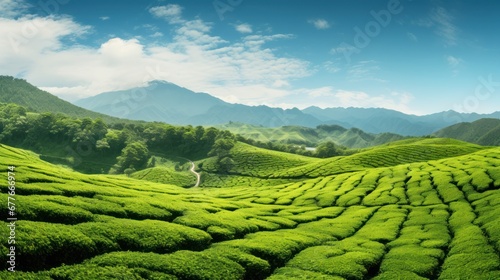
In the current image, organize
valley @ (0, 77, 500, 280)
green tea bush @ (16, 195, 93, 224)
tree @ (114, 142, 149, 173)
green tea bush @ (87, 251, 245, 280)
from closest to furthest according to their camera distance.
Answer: valley @ (0, 77, 500, 280)
green tea bush @ (87, 251, 245, 280)
green tea bush @ (16, 195, 93, 224)
tree @ (114, 142, 149, 173)

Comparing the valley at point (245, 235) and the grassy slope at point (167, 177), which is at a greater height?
the valley at point (245, 235)

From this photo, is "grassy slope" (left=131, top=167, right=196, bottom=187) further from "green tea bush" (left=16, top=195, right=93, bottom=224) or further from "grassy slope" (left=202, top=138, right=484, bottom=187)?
"green tea bush" (left=16, top=195, right=93, bottom=224)

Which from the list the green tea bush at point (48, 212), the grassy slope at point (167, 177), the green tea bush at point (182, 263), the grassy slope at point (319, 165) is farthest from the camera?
the grassy slope at point (167, 177)

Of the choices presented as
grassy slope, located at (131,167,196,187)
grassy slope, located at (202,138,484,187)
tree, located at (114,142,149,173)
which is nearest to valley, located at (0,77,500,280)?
grassy slope, located at (202,138,484,187)

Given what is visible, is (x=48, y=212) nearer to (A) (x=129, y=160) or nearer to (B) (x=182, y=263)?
(B) (x=182, y=263)

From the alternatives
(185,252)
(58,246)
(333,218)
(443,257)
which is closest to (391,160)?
(333,218)

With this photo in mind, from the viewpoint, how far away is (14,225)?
71.2 ft

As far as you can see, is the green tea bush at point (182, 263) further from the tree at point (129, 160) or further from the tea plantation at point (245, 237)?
the tree at point (129, 160)

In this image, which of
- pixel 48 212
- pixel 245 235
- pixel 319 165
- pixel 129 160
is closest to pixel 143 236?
pixel 48 212

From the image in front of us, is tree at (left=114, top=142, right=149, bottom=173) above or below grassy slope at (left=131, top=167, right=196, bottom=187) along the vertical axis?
above

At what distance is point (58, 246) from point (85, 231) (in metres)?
3.16

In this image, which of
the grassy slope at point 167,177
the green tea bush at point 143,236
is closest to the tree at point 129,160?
the grassy slope at point 167,177

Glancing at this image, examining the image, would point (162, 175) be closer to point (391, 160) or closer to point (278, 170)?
point (278, 170)

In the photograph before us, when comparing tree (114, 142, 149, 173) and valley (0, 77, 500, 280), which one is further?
tree (114, 142, 149, 173)
